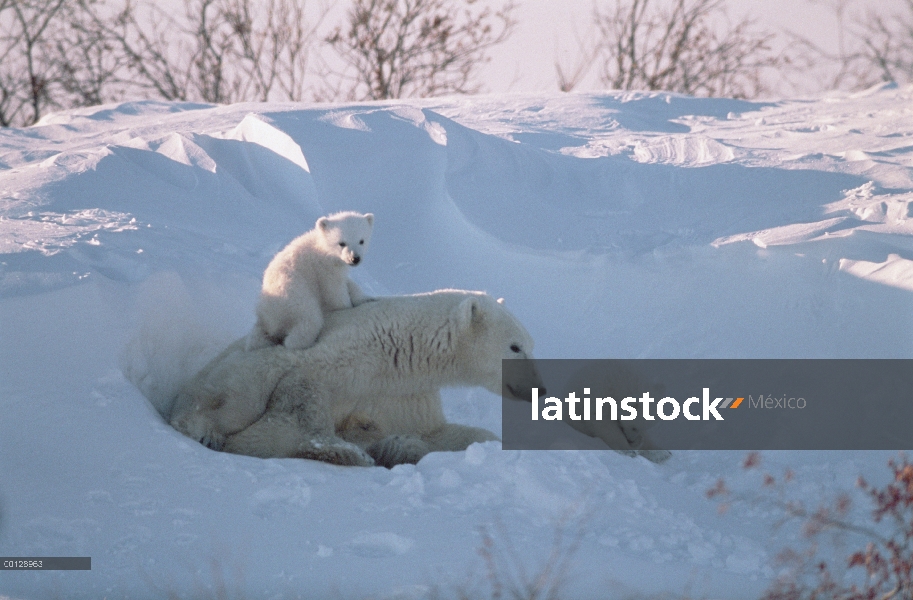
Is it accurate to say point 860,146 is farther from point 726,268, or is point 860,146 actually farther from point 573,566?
point 573,566

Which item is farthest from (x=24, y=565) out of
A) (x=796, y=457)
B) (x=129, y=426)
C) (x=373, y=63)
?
(x=373, y=63)

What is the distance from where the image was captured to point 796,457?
4.68 metres

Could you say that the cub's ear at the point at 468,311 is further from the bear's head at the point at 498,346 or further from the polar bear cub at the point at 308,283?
the polar bear cub at the point at 308,283

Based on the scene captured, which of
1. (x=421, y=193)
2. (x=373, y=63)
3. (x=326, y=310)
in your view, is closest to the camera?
(x=326, y=310)

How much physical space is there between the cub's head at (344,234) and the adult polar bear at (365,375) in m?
0.33

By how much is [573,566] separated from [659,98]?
757 cm

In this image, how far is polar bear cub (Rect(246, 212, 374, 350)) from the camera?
455 centimetres

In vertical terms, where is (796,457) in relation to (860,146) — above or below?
below

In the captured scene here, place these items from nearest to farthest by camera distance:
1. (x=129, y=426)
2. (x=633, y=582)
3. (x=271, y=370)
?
(x=633, y=582) < (x=129, y=426) < (x=271, y=370)

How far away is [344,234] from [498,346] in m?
0.94

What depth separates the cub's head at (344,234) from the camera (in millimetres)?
4527

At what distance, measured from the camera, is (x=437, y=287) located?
659 cm

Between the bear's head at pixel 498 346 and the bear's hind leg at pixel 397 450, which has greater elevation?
the bear's head at pixel 498 346

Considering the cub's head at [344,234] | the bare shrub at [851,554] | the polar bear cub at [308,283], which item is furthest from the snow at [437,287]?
the cub's head at [344,234]
